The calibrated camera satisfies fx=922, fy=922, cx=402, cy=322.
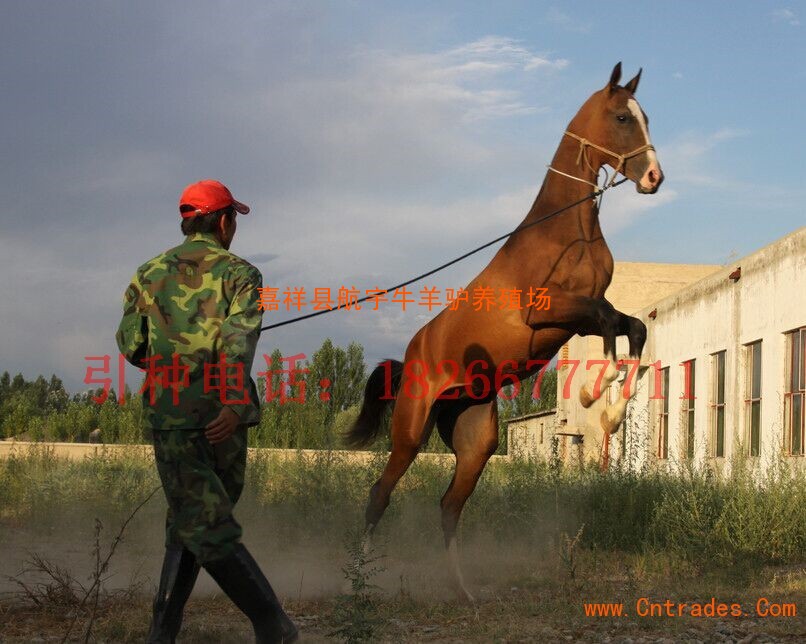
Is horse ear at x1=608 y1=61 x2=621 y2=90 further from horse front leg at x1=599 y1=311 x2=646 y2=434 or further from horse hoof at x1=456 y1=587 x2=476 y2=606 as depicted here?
horse hoof at x1=456 y1=587 x2=476 y2=606

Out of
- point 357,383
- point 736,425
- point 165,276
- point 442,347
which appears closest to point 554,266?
point 442,347

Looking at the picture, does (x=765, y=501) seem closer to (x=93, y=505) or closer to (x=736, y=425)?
(x=736, y=425)

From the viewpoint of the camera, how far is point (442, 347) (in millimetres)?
7133

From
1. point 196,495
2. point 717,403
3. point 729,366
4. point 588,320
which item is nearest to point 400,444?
point 588,320

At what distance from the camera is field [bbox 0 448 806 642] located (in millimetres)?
5355

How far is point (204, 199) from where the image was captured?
13.7 feet

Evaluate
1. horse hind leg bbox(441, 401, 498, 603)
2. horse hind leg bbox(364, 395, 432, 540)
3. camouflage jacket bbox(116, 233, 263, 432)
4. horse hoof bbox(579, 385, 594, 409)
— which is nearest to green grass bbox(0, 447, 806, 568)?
horse hind leg bbox(441, 401, 498, 603)

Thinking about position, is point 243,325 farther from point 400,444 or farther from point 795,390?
point 795,390

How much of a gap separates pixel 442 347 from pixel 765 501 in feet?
14.8

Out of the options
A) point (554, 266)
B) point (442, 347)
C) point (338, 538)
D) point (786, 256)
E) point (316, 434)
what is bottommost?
point (338, 538)

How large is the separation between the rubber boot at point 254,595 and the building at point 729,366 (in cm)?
703

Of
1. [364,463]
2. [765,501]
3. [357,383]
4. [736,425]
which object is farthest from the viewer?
[357,383]

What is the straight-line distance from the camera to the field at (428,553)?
5355 mm

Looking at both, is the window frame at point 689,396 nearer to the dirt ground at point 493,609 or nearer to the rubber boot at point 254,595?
the dirt ground at point 493,609
